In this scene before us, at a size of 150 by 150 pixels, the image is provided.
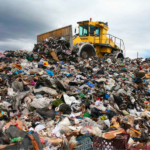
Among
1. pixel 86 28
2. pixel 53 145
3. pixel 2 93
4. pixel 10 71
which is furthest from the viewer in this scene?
pixel 86 28

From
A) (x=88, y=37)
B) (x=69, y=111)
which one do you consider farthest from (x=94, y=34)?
(x=69, y=111)

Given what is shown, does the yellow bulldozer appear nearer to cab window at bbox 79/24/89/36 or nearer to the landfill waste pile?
cab window at bbox 79/24/89/36

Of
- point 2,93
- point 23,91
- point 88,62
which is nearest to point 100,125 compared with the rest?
point 23,91

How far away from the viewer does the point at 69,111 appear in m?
3.50

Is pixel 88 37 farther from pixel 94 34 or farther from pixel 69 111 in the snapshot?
pixel 69 111

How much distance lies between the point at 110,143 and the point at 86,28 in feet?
24.9

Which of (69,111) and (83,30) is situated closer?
(69,111)

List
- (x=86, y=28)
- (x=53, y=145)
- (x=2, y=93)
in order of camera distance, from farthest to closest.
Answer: (x=86, y=28), (x=2, y=93), (x=53, y=145)

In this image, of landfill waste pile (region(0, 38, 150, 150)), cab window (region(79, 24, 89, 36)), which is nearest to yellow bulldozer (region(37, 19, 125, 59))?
cab window (region(79, 24, 89, 36))

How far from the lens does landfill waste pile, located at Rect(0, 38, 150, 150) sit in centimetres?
236

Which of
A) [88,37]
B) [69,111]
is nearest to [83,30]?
[88,37]

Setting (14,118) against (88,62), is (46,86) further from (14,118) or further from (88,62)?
(88,62)

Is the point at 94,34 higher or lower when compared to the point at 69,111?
higher

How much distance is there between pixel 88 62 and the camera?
757 centimetres
